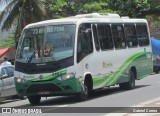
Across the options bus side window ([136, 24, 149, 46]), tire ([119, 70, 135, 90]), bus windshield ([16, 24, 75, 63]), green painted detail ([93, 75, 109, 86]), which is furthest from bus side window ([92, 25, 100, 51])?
bus side window ([136, 24, 149, 46])

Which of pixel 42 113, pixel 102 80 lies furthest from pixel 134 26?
pixel 42 113

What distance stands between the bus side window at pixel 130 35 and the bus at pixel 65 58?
1.63 metres

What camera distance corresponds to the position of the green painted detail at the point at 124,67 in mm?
19328

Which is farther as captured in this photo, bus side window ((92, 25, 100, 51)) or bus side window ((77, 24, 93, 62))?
bus side window ((92, 25, 100, 51))

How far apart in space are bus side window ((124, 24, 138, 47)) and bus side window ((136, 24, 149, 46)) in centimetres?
42

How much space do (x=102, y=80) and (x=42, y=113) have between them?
530 centimetres

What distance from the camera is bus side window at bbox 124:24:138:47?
2198 centimetres

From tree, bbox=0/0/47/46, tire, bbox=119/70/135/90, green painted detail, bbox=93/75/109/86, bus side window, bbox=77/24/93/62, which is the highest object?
tree, bbox=0/0/47/46

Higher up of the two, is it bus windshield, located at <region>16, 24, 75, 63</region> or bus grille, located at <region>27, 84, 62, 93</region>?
bus windshield, located at <region>16, 24, 75, 63</region>

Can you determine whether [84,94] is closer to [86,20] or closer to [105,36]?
[86,20]

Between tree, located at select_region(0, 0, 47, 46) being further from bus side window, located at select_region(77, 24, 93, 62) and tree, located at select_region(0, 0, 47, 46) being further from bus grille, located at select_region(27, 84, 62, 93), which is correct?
bus grille, located at select_region(27, 84, 62, 93)

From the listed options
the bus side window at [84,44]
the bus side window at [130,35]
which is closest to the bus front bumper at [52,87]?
the bus side window at [84,44]

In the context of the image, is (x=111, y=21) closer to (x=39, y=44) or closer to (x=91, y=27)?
(x=91, y=27)

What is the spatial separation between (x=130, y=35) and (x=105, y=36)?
2.74m
